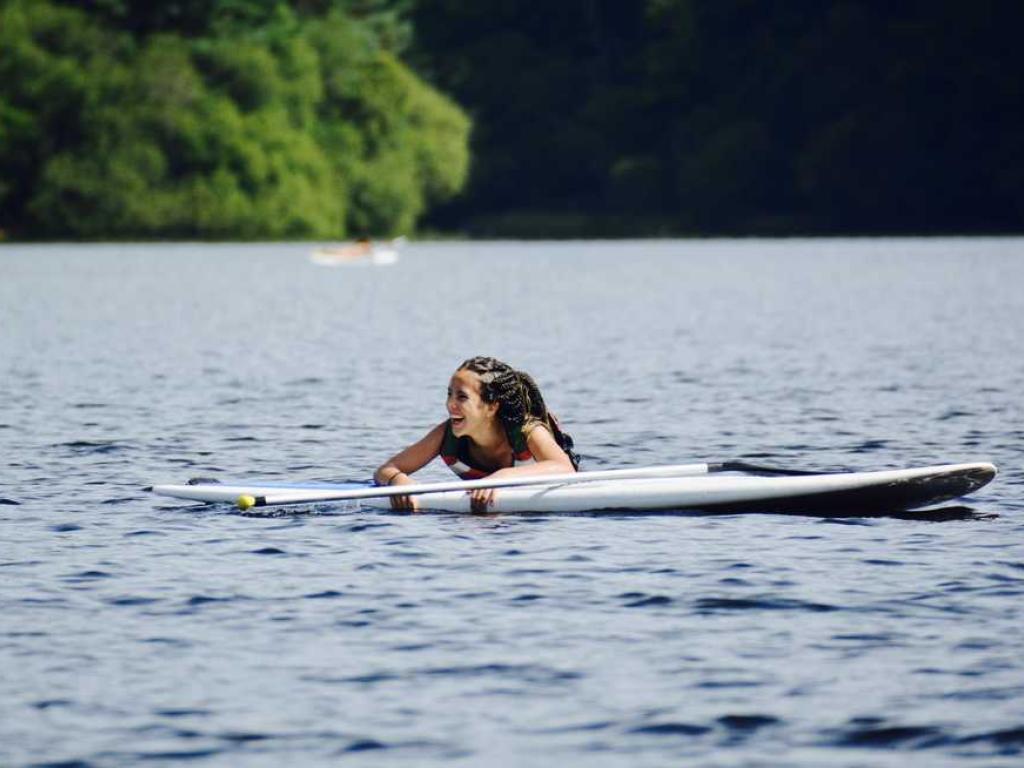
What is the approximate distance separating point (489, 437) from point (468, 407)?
24.1 inches

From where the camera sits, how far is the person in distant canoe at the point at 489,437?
16.6 meters

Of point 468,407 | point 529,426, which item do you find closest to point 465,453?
point 529,426

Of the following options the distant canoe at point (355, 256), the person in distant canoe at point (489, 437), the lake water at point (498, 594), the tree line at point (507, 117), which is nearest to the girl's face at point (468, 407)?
the person in distant canoe at point (489, 437)

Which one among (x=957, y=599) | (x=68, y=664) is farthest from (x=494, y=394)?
(x=68, y=664)

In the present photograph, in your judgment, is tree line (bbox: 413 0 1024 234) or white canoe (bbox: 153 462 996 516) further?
tree line (bbox: 413 0 1024 234)

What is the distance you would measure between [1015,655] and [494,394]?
17.8 feet

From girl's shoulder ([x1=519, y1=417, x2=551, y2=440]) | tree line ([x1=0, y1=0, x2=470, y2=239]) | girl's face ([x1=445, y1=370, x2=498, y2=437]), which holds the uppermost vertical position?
tree line ([x1=0, y1=0, x2=470, y2=239])

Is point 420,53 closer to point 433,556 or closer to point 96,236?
point 96,236

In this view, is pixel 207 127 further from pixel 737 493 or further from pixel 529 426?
pixel 737 493

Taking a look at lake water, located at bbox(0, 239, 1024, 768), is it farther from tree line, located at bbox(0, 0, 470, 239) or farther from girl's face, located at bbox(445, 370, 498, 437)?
tree line, located at bbox(0, 0, 470, 239)

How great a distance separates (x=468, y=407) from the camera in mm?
16656

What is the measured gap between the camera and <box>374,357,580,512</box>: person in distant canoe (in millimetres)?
16609

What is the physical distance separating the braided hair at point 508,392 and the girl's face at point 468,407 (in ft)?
0.15

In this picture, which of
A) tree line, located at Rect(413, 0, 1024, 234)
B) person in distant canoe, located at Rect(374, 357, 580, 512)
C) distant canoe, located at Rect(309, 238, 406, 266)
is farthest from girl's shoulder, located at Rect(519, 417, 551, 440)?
tree line, located at Rect(413, 0, 1024, 234)
